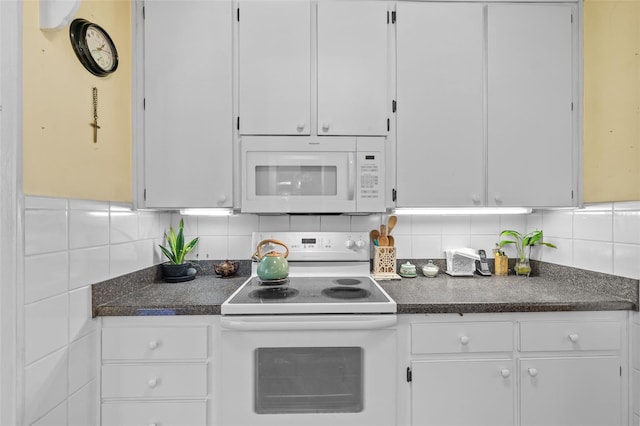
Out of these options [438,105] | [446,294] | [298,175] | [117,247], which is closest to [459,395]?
[446,294]

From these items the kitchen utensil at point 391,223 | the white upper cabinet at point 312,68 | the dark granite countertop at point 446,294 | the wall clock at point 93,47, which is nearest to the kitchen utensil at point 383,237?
the kitchen utensil at point 391,223

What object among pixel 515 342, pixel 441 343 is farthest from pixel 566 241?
pixel 441 343

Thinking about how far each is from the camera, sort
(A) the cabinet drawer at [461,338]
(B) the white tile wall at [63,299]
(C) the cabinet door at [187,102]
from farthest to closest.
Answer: (C) the cabinet door at [187,102] < (A) the cabinet drawer at [461,338] < (B) the white tile wall at [63,299]

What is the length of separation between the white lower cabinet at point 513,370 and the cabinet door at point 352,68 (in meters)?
1.00

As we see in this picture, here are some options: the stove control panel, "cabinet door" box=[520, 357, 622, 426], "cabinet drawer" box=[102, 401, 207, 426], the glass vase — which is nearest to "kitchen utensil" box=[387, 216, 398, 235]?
the stove control panel

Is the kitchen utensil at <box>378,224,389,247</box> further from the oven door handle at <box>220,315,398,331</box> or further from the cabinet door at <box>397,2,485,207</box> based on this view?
the oven door handle at <box>220,315,398,331</box>

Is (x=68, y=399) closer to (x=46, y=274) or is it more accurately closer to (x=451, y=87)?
(x=46, y=274)

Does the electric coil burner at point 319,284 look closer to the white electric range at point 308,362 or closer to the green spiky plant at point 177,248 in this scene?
the white electric range at point 308,362

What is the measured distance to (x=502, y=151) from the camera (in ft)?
5.54

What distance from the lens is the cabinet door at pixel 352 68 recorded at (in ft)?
5.42

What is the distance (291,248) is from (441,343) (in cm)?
96

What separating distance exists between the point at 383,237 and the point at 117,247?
1430mm

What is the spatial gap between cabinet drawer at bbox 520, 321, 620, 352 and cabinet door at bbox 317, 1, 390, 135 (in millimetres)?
1150

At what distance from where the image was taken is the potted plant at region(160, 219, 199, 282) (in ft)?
5.90
